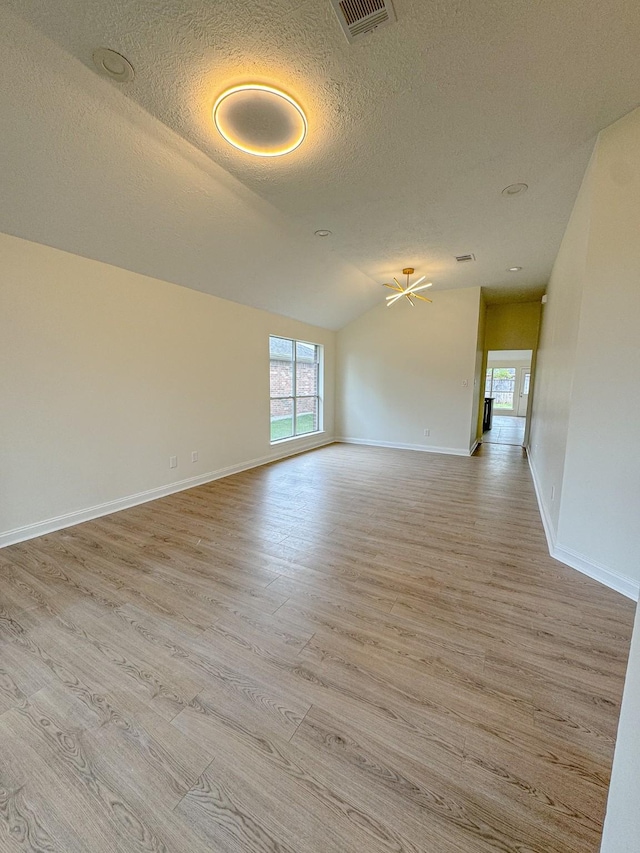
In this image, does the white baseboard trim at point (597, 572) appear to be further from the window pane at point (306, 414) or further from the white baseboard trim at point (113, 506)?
the window pane at point (306, 414)

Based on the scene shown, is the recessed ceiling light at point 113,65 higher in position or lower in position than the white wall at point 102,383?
higher

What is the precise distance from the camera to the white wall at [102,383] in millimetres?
2658

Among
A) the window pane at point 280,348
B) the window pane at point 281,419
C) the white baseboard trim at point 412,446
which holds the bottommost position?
the white baseboard trim at point 412,446

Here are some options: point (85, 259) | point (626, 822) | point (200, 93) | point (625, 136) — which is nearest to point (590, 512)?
point (626, 822)

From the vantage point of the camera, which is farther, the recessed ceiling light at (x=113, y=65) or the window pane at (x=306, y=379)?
the window pane at (x=306, y=379)

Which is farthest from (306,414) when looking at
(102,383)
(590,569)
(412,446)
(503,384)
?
(503,384)

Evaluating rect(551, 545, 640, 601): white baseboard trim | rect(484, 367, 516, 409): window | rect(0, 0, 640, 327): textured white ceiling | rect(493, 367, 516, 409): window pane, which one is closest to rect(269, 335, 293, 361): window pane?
rect(0, 0, 640, 327): textured white ceiling

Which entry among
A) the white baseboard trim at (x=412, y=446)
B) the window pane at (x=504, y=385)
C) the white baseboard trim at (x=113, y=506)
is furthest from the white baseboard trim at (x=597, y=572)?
the window pane at (x=504, y=385)

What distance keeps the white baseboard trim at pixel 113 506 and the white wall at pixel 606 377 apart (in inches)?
154

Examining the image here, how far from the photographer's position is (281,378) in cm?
587

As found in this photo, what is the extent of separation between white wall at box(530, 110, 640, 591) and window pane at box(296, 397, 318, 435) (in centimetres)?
457

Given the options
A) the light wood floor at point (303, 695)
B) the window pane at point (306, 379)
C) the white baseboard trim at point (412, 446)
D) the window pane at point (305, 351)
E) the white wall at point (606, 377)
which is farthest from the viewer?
the window pane at point (306, 379)

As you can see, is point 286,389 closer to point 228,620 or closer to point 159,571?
point 159,571

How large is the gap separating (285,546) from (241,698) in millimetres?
1322
